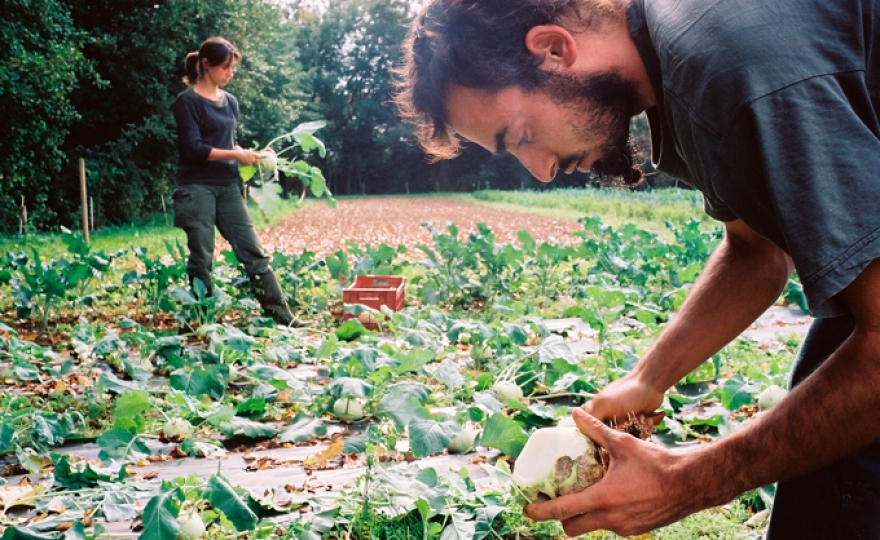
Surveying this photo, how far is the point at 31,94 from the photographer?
13.0 m

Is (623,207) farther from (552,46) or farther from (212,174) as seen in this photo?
(552,46)

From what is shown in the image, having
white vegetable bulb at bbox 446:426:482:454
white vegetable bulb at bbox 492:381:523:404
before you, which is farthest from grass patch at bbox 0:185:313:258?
white vegetable bulb at bbox 446:426:482:454

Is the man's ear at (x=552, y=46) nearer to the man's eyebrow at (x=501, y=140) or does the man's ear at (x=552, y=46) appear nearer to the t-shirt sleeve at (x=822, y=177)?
the man's eyebrow at (x=501, y=140)

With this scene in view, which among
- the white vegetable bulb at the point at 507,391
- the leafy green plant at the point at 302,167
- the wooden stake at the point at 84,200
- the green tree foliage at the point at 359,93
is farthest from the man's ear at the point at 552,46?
the green tree foliage at the point at 359,93

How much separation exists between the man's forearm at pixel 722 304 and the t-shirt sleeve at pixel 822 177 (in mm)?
683

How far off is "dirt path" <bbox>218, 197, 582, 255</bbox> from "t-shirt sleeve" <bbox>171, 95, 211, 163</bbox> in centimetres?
583

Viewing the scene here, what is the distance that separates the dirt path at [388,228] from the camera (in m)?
13.0

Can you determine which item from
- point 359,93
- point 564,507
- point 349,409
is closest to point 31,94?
point 349,409

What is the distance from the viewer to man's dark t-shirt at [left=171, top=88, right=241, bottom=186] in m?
5.07

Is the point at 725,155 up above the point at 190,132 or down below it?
below

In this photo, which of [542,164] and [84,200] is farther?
[84,200]

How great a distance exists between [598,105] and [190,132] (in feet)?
14.1

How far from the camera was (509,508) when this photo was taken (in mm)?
2068

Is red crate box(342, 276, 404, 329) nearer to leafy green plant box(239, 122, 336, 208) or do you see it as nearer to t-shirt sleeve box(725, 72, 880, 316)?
leafy green plant box(239, 122, 336, 208)
